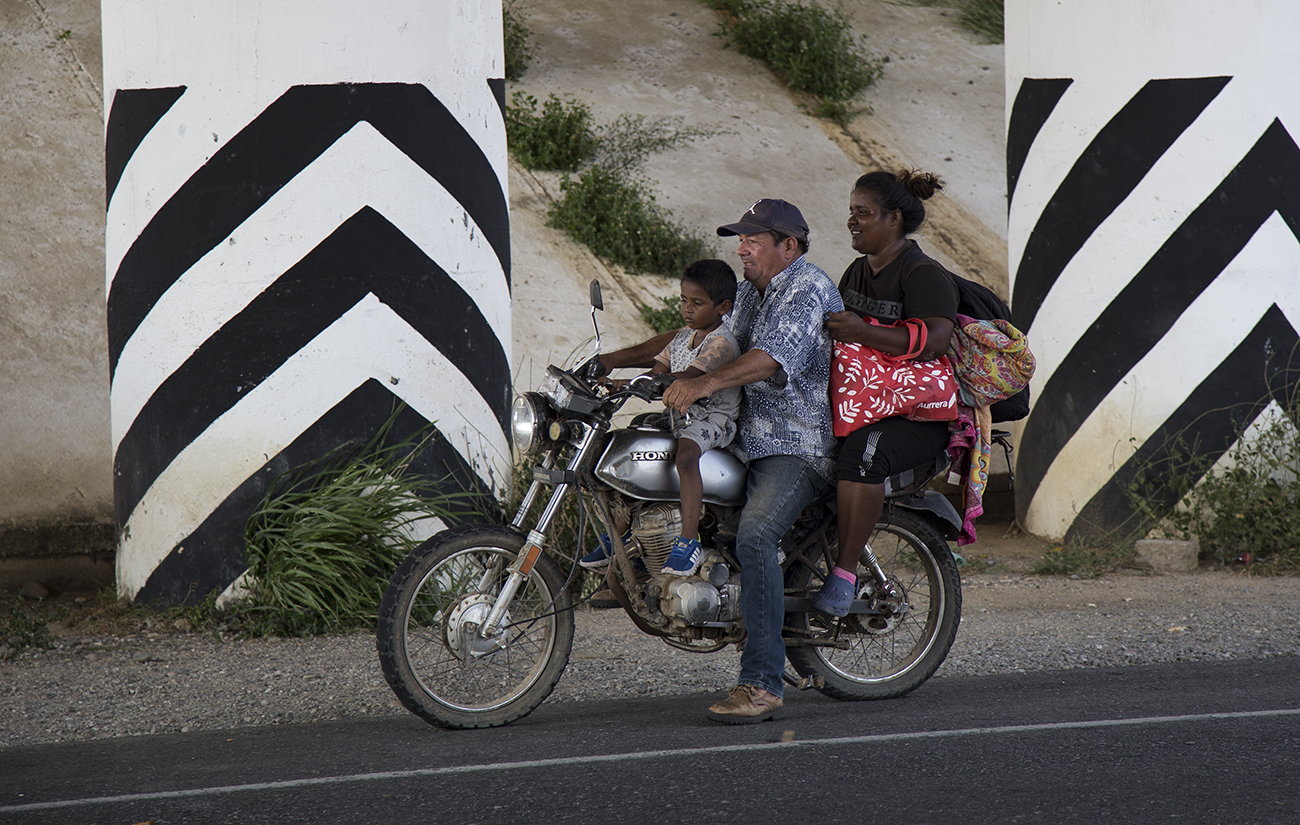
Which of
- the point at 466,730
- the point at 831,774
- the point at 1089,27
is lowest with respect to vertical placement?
the point at 466,730

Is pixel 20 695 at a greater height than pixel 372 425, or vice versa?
pixel 372 425

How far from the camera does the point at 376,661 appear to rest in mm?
5570

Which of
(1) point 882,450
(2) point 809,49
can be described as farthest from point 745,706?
(2) point 809,49

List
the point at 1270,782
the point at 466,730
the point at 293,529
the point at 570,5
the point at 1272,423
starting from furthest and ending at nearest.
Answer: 1. the point at 570,5
2. the point at 1272,423
3. the point at 293,529
4. the point at 466,730
5. the point at 1270,782

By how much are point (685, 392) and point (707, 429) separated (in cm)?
31

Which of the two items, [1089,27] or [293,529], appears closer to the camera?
[293,529]

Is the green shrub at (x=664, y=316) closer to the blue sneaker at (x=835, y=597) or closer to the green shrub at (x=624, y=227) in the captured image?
the green shrub at (x=624, y=227)

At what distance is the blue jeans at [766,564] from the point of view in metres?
4.50

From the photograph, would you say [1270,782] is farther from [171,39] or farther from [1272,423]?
[171,39]

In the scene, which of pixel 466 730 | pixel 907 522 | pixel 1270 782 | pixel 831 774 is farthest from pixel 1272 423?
pixel 466 730

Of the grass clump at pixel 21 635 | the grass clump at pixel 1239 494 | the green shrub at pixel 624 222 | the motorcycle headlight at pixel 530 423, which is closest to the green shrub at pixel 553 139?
the green shrub at pixel 624 222

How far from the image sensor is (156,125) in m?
6.37

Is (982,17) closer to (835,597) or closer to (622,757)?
(835,597)

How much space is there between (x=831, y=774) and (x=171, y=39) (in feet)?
16.1
